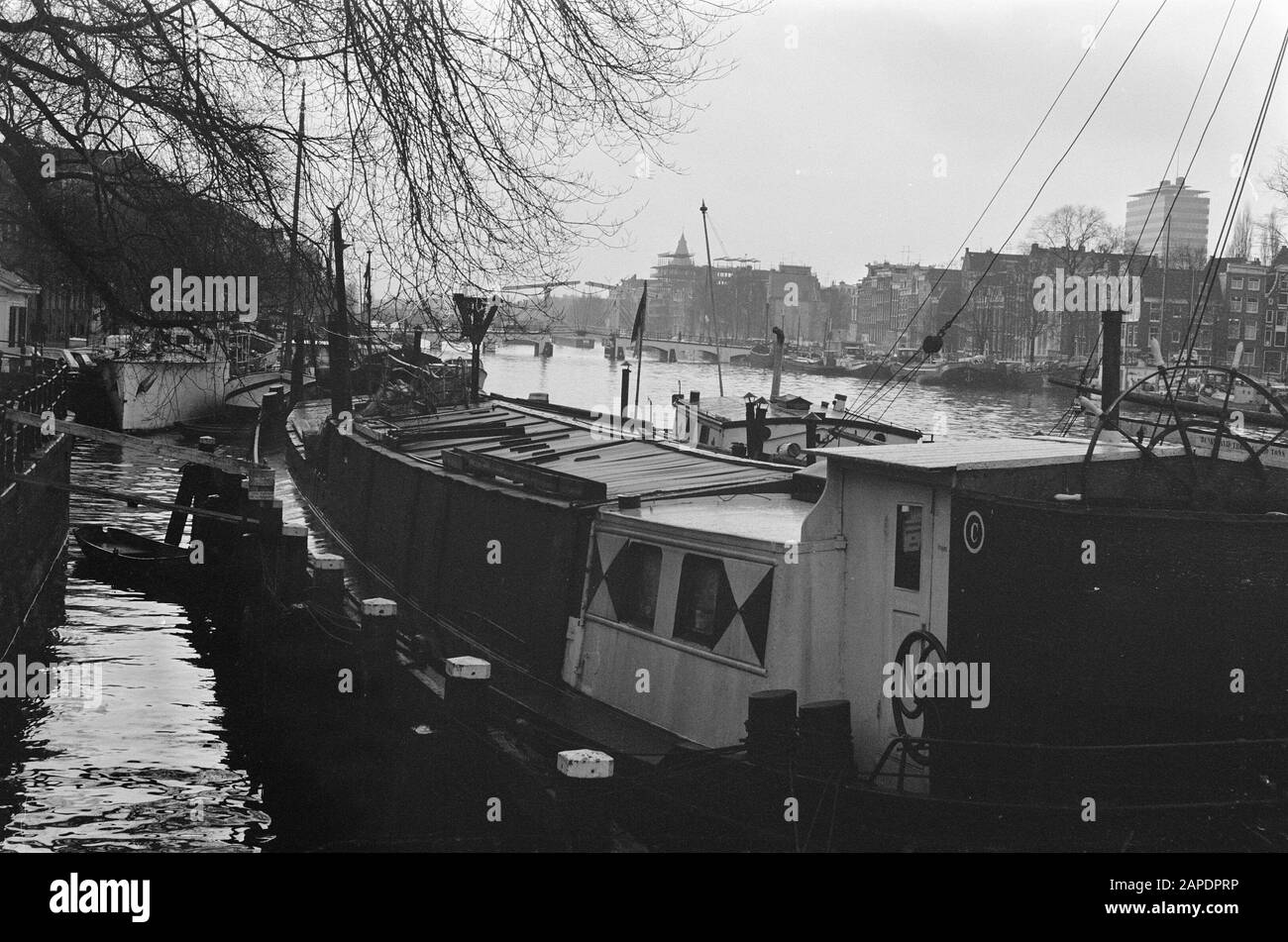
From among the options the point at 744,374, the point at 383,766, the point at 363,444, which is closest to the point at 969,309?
the point at 744,374

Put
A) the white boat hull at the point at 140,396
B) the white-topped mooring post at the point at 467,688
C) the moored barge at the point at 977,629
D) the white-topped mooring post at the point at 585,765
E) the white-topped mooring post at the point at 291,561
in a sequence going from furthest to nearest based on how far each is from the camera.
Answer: the white boat hull at the point at 140,396 → the white-topped mooring post at the point at 291,561 → the white-topped mooring post at the point at 467,688 → the moored barge at the point at 977,629 → the white-topped mooring post at the point at 585,765

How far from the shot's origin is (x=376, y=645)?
11.7 m

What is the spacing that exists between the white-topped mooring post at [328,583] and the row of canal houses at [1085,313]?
1957 inches

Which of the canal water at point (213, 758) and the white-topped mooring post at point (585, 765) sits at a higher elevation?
the white-topped mooring post at point (585, 765)

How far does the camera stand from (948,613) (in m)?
8.55

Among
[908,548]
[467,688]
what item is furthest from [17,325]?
[908,548]

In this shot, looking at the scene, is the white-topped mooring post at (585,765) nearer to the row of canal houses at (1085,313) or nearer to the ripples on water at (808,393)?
the ripples on water at (808,393)

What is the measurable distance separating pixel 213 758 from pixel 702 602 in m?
6.31

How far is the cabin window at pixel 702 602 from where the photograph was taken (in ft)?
32.0

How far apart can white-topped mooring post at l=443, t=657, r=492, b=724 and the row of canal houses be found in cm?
5318
